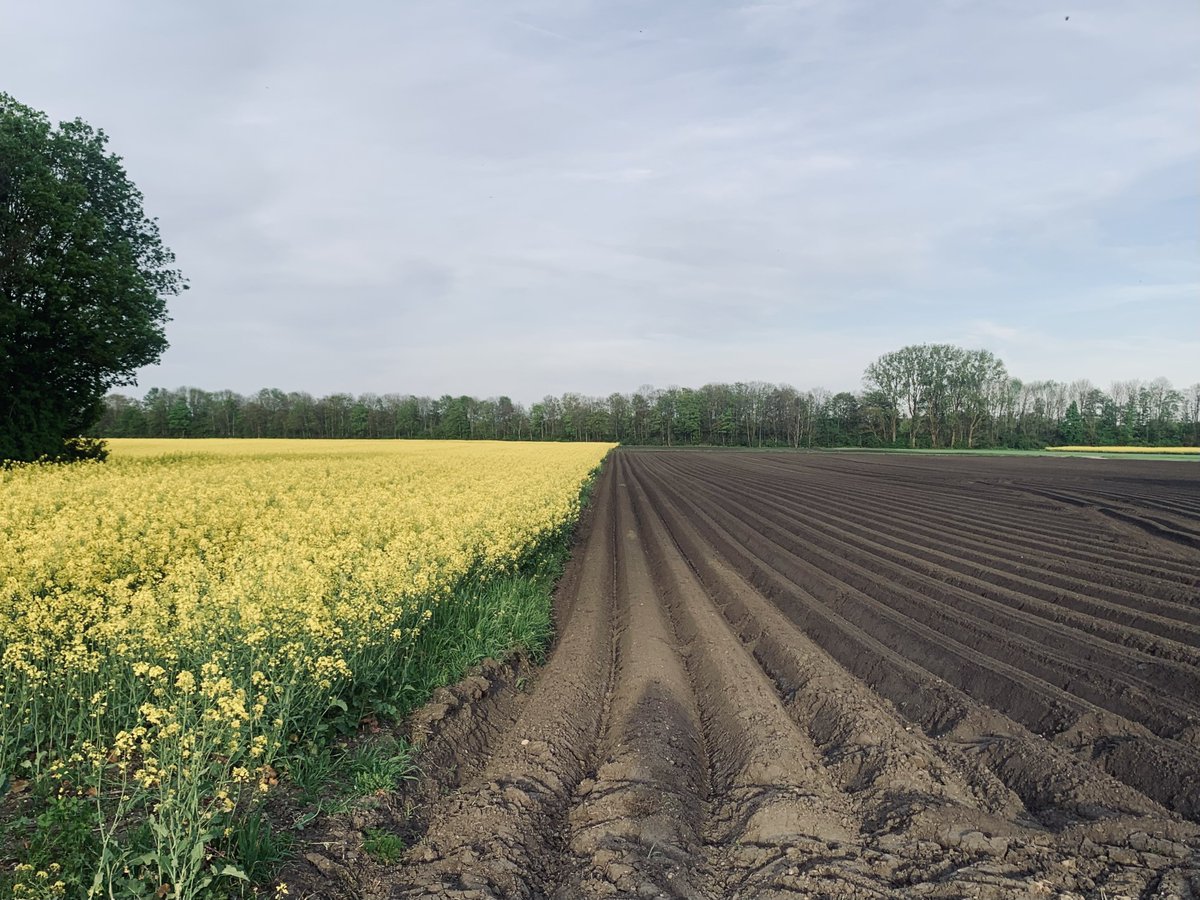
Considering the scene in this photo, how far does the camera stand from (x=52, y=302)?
66.6ft

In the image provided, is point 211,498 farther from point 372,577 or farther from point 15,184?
point 15,184

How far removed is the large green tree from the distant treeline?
7169 centimetres

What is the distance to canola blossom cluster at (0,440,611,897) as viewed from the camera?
13.6 ft

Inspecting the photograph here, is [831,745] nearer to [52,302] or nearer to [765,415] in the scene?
[52,302]

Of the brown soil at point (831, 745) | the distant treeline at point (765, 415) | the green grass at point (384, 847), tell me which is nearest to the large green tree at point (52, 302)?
the brown soil at point (831, 745)

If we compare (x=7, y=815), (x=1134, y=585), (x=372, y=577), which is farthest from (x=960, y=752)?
(x=1134, y=585)

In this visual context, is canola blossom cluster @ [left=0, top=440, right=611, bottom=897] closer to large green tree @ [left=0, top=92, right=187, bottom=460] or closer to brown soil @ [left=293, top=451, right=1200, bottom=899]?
brown soil @ [left=293, top=451, right=1200, bottom=899]

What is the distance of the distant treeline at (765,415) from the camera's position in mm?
93688

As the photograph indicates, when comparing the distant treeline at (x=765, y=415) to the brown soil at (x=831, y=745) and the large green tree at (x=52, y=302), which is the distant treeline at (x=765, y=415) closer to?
the large green tree at (x=52, y=302)

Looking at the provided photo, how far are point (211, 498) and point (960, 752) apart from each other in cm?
1350

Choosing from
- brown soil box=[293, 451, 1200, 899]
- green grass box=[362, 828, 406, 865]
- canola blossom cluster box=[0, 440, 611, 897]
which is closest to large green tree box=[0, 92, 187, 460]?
canola blossom cluster box=[0, 440, 611, 897]

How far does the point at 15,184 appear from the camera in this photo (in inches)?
796

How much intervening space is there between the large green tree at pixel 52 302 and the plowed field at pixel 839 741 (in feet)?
65.3

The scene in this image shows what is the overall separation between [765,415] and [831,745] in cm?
11349
